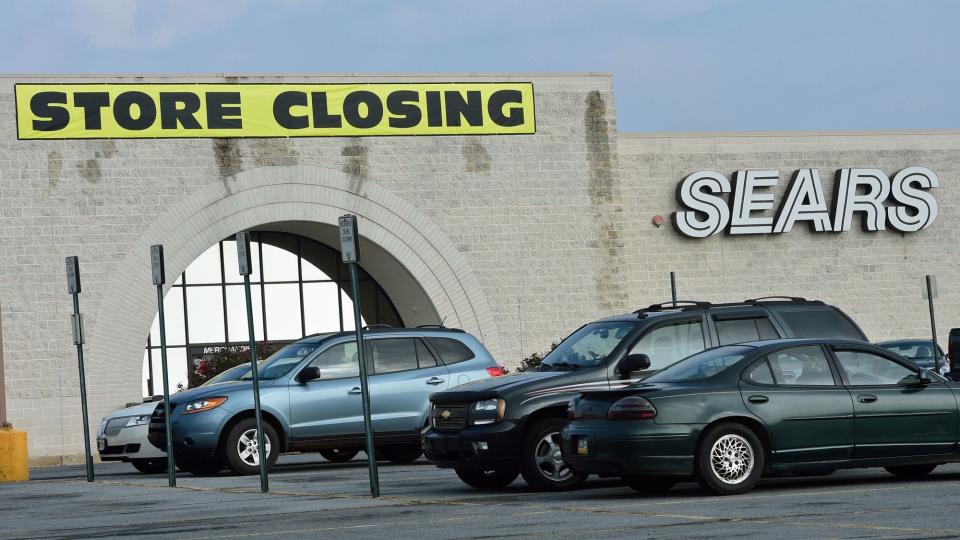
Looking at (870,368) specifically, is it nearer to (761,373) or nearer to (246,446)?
(761,373)

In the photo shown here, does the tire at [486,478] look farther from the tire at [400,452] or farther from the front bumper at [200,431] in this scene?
the tire at [400,452]

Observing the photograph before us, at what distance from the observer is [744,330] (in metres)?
15.3

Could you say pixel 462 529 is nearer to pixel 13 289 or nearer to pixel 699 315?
pixel 699 315

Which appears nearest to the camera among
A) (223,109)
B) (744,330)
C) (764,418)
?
(764,418)

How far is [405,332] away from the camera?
20.2 m

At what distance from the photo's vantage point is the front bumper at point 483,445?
14.2 m

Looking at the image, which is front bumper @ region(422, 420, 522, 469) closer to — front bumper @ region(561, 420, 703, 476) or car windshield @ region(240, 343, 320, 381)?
front bumper @ region(561, 420, 703, 476)

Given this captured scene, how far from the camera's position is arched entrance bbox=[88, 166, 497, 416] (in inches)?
1205

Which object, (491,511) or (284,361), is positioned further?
(284,361)

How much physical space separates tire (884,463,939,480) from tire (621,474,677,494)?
7.18ft

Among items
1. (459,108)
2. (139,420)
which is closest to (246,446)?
(139,420)

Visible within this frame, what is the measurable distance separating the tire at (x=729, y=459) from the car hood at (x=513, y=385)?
200 centimetres

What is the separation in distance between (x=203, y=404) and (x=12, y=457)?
3984 mm

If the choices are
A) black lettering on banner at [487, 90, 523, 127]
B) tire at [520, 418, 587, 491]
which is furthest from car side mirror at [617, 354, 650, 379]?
black lettering on banner at [487, 90, 523, 127]
